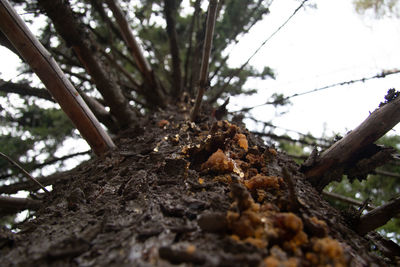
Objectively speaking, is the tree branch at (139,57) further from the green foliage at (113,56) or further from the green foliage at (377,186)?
the green foliage at (377,186)

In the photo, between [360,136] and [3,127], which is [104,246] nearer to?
[360,136]

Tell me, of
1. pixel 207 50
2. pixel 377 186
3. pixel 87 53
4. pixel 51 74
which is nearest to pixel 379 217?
pixel 207 50

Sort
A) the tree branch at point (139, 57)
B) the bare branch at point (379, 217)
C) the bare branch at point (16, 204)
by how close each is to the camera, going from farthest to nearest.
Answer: the tree branch at point (139, 57)
the bare branch at point (16, 204)
the bare branch at point (379, 217)

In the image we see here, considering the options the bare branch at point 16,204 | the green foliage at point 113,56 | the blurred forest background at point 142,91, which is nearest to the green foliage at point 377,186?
the blurred forest background at point 142,91

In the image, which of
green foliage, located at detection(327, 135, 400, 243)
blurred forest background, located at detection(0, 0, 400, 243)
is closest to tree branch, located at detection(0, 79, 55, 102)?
blurred forest background, located at detection(0, 0, 400, 243)

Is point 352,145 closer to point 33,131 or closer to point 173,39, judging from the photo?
point 173,39

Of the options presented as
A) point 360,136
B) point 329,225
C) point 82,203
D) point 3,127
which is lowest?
point 329,225

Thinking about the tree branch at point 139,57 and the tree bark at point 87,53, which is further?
the tree branch at point 139,57

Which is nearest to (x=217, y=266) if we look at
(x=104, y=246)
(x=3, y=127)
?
(x=104, y=246)
